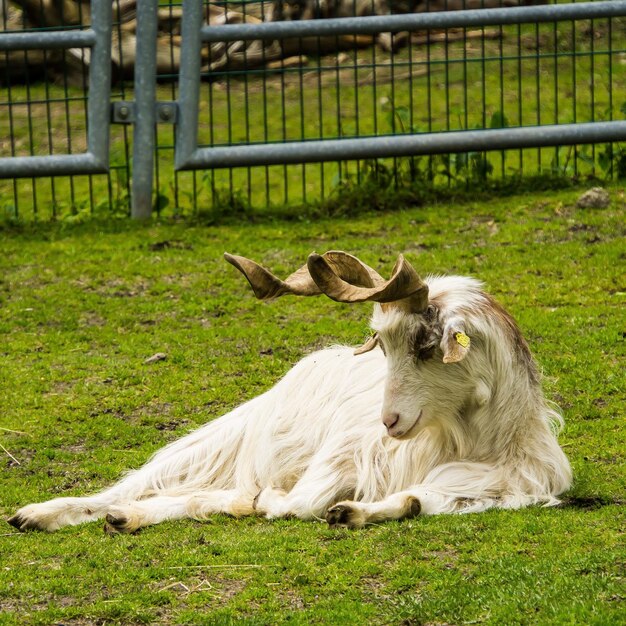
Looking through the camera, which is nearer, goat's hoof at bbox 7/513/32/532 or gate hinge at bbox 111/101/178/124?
goat's hoof at bbox 7/513/32/532

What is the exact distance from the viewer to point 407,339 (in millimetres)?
5754

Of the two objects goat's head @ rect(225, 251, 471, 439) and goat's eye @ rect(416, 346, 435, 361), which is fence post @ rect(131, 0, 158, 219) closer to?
goat's head @ rect(225, 251, 471, 439)

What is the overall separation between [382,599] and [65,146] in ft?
34.9

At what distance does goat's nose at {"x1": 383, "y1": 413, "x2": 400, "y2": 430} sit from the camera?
18.8ft

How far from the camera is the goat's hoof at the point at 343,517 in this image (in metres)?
5.47

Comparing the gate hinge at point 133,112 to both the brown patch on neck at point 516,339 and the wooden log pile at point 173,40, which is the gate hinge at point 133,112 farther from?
the brown patch on neck at point 516,339

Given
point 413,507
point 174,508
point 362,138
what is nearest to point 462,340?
point 413,507

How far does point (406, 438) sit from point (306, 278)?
854mm

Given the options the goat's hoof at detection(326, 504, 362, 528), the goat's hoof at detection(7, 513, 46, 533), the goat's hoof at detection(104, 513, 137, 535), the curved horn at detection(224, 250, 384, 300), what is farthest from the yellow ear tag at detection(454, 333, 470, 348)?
the goat's hoof at detection(7, 513, 46, 533)

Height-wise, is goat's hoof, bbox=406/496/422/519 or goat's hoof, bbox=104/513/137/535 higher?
goat's hoof, bbox=406/496/422/519

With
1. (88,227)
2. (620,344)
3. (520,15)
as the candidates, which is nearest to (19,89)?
(88,227)


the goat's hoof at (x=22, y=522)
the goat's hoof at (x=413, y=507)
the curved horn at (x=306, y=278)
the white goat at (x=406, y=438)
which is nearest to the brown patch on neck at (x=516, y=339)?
the white goat at (x=406, y=438)

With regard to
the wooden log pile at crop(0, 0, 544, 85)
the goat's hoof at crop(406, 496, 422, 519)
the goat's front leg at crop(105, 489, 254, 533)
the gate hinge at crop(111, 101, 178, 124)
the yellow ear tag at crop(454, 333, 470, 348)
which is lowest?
the goat's front leg at crop(105, 489, 254, 533)

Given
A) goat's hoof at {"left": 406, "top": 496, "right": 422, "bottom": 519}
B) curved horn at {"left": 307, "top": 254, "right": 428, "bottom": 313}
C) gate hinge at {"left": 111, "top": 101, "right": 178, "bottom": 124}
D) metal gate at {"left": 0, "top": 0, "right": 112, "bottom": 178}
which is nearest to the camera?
curved horn at {"left": 307, "top": 254, "right": 428, "bottom": 313}
